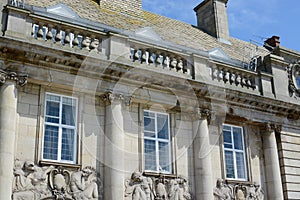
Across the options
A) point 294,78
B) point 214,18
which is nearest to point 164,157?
point 294,78

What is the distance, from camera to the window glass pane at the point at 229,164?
15204 mm

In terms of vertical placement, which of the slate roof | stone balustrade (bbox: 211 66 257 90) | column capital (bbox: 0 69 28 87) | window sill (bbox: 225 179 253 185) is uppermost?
the slate roof

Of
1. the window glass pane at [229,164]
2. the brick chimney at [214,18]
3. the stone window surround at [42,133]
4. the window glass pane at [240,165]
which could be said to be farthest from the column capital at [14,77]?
the brick chimney at [214,18]

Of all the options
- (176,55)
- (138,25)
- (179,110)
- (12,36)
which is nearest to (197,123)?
(179,110)

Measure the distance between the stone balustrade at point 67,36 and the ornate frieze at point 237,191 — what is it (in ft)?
19.5

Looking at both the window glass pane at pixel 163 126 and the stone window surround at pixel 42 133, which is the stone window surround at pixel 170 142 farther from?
the stone window surround at pixel 42 133

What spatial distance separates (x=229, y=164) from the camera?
1538cm

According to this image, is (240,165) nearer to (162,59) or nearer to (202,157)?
(202,157)

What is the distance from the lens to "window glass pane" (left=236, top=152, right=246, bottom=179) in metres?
15.6

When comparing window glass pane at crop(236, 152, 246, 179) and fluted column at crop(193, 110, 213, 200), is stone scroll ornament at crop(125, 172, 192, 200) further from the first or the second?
window glass pane at crop(236, 152, 246, 179)

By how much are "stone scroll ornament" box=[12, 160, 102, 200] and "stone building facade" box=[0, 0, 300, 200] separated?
1.1 inches

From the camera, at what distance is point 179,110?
14.8 m

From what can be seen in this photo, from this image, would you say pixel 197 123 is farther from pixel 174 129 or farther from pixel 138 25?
pixel 138 25

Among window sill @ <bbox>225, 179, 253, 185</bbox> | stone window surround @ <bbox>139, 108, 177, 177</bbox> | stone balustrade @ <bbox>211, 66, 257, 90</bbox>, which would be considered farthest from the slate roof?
window sill @ <bbox>225, 179, 253, 185</bbox>
